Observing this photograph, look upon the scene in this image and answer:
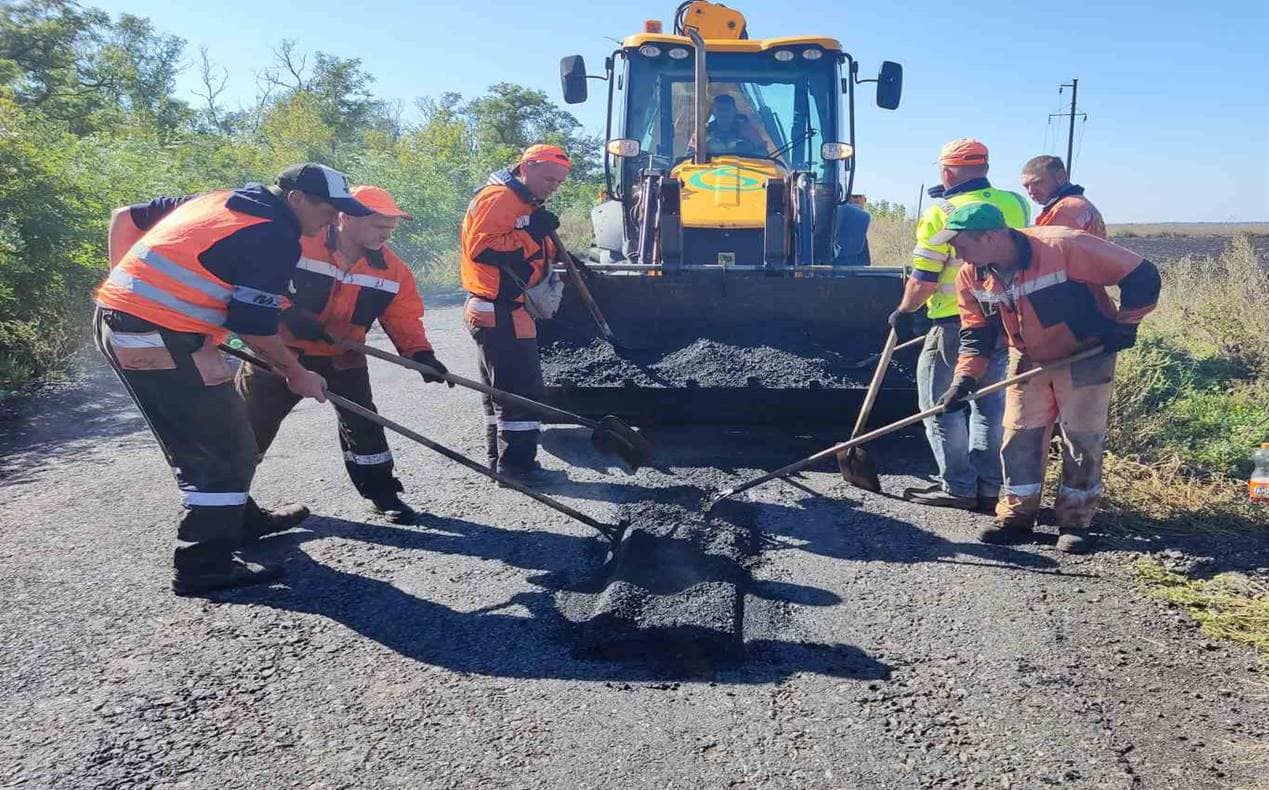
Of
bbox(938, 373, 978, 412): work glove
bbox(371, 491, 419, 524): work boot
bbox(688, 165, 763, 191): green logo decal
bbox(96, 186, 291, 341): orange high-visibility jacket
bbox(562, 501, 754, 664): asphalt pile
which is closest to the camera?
bbox(562, 501, 754, 664): asphalt pile

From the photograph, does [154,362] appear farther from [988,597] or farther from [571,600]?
[988,597]

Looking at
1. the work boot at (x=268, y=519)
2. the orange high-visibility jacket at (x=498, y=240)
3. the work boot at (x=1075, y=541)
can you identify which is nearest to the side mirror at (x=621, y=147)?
the orange high-visibility jacket at (x=498, y=240)

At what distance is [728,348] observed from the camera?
5.30 meters

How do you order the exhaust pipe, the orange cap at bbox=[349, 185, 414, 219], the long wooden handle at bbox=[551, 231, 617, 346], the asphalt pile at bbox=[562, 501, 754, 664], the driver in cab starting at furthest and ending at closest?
the driver in cab
the exhaust pipe
the long wooden handle at bbox=[551, 231, 617, 346]
the orange cap at bbox=[349, 185, 414, 219]
the asphalt pile at bbox=[562, 501, 754, 664]

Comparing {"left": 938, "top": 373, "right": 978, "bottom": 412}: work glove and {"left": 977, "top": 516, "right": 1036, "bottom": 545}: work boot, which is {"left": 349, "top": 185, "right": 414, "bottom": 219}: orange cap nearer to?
{"left": 938, "top": 373, "right": 978, "bottom": 412}: work glove

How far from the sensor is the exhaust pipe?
582 cm

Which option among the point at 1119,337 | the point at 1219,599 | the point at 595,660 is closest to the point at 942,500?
the point at 1119,337

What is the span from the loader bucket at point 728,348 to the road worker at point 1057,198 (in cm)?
95

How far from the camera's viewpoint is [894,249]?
1819 centimetres

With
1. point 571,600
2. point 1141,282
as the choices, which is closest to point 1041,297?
point 1141,282

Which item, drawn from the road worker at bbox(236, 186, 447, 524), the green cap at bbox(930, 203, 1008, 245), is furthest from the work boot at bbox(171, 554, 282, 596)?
the green cap at bbox(930, 203, 1008, 245)

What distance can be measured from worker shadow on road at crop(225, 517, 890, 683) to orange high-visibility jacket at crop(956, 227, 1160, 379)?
159cm

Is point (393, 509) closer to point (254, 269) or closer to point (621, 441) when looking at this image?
point (621, 441)

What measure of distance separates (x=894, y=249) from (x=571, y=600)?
1637 centimetres
